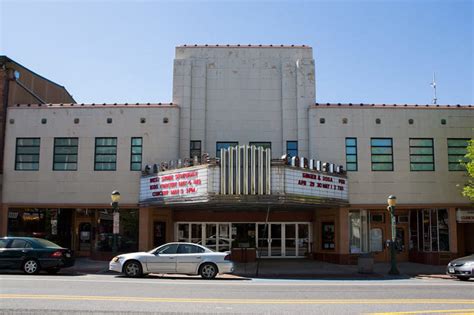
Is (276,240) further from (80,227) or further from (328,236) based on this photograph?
(80,227)

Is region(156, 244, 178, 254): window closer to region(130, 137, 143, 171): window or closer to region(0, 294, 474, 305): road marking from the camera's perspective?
region(0, 294, 474, 305): road marking

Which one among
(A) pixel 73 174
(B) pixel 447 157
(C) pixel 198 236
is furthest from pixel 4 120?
(B) pixel 447 157

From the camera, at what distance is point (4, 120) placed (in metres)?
27.9

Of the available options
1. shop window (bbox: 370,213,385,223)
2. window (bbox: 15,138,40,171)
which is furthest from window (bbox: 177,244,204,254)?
shop window (bbox: 370,213,385,223)

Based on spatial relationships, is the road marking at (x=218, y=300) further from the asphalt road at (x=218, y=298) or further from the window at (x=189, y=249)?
the window at (x=189, y=249)

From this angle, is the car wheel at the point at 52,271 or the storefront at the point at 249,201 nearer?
the car wheel at the point at 52,271

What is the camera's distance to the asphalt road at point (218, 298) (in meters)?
11.0

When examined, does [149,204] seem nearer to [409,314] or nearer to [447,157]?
[447,157]

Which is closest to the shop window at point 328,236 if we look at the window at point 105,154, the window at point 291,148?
the window at point 291,148

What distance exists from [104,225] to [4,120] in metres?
8.07

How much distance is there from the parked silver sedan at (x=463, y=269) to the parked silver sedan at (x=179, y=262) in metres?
8.68

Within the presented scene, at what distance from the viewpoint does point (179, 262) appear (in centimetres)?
1933

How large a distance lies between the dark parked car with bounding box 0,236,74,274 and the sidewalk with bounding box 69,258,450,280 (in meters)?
2.18

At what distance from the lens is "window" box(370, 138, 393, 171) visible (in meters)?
27.1
